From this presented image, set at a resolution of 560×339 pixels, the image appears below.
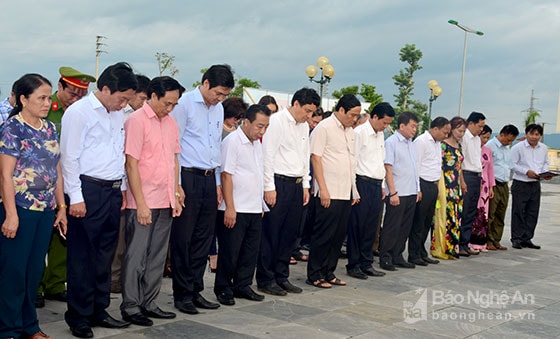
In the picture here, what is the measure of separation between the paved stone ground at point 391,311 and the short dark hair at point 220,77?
175cm

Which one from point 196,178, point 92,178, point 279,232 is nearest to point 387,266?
point 279,232

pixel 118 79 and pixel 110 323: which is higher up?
pixel 118 79

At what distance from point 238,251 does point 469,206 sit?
182 inches

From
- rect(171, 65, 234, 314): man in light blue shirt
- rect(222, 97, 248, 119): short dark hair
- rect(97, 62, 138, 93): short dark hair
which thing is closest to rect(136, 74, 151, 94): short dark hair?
rect(171, 65, 234, 314): man in light blue shirt

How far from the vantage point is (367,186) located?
7.25 m

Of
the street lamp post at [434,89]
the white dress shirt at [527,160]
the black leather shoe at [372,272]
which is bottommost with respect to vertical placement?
the black leather shoe at [372,272]

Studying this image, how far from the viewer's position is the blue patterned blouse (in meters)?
4.01

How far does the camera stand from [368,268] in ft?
24.2

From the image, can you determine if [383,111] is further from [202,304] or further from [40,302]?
[40,302]

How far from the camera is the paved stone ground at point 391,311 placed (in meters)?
4.84

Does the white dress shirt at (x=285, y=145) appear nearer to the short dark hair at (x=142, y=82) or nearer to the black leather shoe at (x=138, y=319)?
the short dark hair at (x=142, y=82)

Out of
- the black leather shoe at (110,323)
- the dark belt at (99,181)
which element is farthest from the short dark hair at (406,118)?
the black leather shoe at (110,323)

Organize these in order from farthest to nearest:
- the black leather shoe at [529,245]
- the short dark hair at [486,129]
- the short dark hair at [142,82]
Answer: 1. the black leather shoe at [529,245]
2. the short dark hair at [486,129]
3. the short dark hair at [142,82]

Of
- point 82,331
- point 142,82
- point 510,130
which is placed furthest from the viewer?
point 510,130
